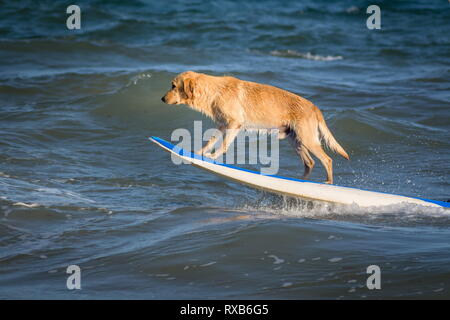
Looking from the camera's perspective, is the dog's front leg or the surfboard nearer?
the surfboard

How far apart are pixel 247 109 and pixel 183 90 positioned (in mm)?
862

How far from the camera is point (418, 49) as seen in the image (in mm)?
20312

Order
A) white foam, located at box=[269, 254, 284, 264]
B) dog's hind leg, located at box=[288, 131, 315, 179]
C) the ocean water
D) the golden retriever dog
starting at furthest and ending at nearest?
1. dog's hind leg, located at box=[288, 131, 315, 179]
2. the golden retriever dog
3. white foam, located at box=[269, 254, 284, 264]
4. the ocean water

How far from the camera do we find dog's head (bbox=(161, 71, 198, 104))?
26.6 feet

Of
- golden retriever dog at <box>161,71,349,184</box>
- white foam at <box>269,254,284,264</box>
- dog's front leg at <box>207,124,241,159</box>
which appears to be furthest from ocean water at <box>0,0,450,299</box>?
golden retriever dog at <box>161,71,349,184</box>

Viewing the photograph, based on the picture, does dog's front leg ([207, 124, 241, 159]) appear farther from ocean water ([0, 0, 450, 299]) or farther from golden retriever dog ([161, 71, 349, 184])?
ocean water ([0, 0, 450, 299])

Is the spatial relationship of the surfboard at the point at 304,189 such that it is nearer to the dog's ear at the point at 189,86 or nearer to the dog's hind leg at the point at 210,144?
the dog's hind leg at the point at 210,144

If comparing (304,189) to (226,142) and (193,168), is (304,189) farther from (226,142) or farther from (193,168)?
(193,168)

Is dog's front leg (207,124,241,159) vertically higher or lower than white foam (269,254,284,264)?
higher

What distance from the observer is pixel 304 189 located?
313 inches

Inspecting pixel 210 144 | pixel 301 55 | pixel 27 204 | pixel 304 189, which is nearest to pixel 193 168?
pixel 210 144

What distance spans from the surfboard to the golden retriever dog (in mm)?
251
